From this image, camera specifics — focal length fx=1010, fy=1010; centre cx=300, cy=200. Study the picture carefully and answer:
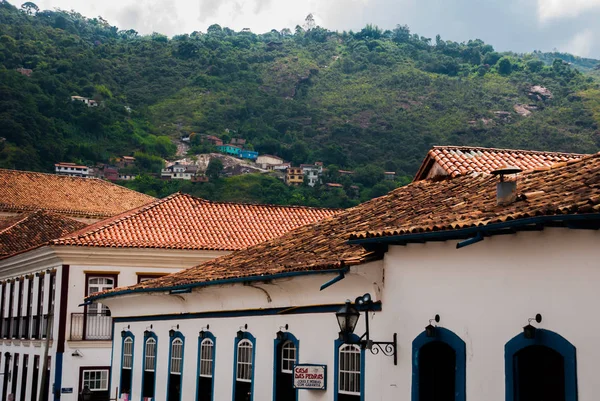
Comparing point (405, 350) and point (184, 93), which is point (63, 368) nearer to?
point (405, 350)

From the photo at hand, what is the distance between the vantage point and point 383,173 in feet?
397

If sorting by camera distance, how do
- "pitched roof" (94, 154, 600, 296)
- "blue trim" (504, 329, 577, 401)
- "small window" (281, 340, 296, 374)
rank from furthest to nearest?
"small window" (281, 340, 296, 374) → "pitched roof" (94, 154, 600, 296) → "blue trim" (504, 329, 577, 401)

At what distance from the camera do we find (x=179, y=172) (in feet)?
391

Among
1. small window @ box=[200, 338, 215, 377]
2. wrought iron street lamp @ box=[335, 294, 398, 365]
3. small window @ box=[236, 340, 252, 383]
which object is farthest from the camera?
small window @ box=[200, 338, 215, 377]

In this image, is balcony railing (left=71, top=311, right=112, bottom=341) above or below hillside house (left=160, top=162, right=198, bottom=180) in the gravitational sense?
below

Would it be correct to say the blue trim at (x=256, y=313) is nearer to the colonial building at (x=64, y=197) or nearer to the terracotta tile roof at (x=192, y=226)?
the terracotta tile roof at (x=192, y=226)

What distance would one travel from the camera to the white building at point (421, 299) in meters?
9.46

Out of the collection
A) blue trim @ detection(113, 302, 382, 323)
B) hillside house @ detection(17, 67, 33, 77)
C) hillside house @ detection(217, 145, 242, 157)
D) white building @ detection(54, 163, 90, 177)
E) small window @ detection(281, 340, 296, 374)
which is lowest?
small window @ detection(281, 340, 296, 374)

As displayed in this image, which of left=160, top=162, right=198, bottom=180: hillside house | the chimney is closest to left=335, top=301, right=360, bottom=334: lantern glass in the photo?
the chimney

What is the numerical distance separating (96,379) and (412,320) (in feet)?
62.0

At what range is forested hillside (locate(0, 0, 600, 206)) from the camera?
11806 centimetres

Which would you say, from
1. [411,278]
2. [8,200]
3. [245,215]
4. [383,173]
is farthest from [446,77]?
[411,278]

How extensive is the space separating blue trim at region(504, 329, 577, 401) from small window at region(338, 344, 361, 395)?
10.3 ft

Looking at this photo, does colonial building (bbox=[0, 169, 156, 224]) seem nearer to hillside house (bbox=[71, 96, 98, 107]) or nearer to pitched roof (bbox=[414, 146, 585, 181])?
pitched roof (bbox=[414, 146, 585, 181])
